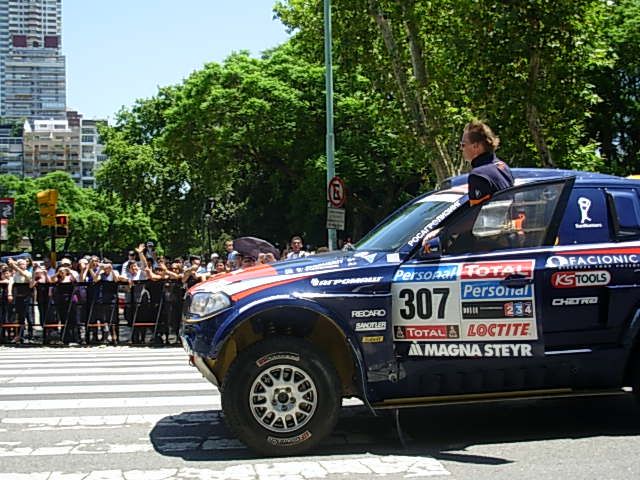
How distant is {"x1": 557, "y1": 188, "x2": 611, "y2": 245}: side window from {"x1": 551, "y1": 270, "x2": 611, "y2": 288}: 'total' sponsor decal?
278 mm

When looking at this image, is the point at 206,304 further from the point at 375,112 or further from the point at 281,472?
the point at 375,112

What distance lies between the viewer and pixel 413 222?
6.91 meters

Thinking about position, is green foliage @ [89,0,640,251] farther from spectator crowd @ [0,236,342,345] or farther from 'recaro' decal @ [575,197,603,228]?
'recaro' decal @ [575,197,603,228]

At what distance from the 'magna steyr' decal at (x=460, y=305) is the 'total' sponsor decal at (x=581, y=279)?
212 millimetres

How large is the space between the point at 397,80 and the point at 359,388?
1953 centimetres

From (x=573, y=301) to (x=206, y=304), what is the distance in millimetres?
2693

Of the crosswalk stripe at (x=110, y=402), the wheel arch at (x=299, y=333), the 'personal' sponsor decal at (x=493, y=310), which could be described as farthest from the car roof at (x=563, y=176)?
the crosswalk stripe at (x=110, y=402)

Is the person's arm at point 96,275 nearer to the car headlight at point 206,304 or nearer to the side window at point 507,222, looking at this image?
the car headlight at point 206,304

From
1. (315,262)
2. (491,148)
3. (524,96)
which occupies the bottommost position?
(315,262)

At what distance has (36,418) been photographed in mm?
7820

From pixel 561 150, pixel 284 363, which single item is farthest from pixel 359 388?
pixel 561 150

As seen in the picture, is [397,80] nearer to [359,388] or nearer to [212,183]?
[212,183]

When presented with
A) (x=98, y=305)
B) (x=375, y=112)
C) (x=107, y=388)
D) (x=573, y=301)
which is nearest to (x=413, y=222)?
(x=573, y=301)

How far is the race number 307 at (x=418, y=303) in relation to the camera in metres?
6.35
